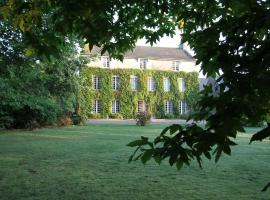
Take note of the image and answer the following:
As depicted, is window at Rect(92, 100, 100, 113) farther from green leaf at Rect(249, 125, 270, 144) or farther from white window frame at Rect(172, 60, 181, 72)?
green leaf at Rect(249, 125, 270, 144)

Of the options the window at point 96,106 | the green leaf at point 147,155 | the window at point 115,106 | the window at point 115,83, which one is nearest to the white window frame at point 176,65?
the window at point 115,83

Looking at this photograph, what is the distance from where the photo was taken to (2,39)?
531 inches

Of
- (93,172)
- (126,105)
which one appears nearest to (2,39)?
(93,172)

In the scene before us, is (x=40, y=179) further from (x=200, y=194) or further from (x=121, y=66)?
(x=121, y=66)

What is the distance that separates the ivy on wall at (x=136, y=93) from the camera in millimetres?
49000

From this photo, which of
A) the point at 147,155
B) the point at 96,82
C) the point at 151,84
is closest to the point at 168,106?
the point at 151,84

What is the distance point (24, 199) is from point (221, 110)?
4.17 metres

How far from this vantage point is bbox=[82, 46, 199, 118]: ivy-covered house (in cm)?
4922

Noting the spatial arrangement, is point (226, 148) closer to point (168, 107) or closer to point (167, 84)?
point (168, 107)

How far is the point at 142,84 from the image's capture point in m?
50.7

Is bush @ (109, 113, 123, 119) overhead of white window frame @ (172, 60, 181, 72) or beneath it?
beneath

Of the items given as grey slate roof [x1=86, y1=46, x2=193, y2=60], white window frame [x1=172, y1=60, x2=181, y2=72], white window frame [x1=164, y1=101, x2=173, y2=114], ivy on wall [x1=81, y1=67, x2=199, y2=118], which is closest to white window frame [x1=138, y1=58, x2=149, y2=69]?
grey slate roof [x1=86, y1=46, x2=193, y2=60]

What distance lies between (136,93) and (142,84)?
1.36 m

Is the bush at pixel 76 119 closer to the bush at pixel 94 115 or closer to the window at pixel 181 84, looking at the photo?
the bush at pixel 94 115
